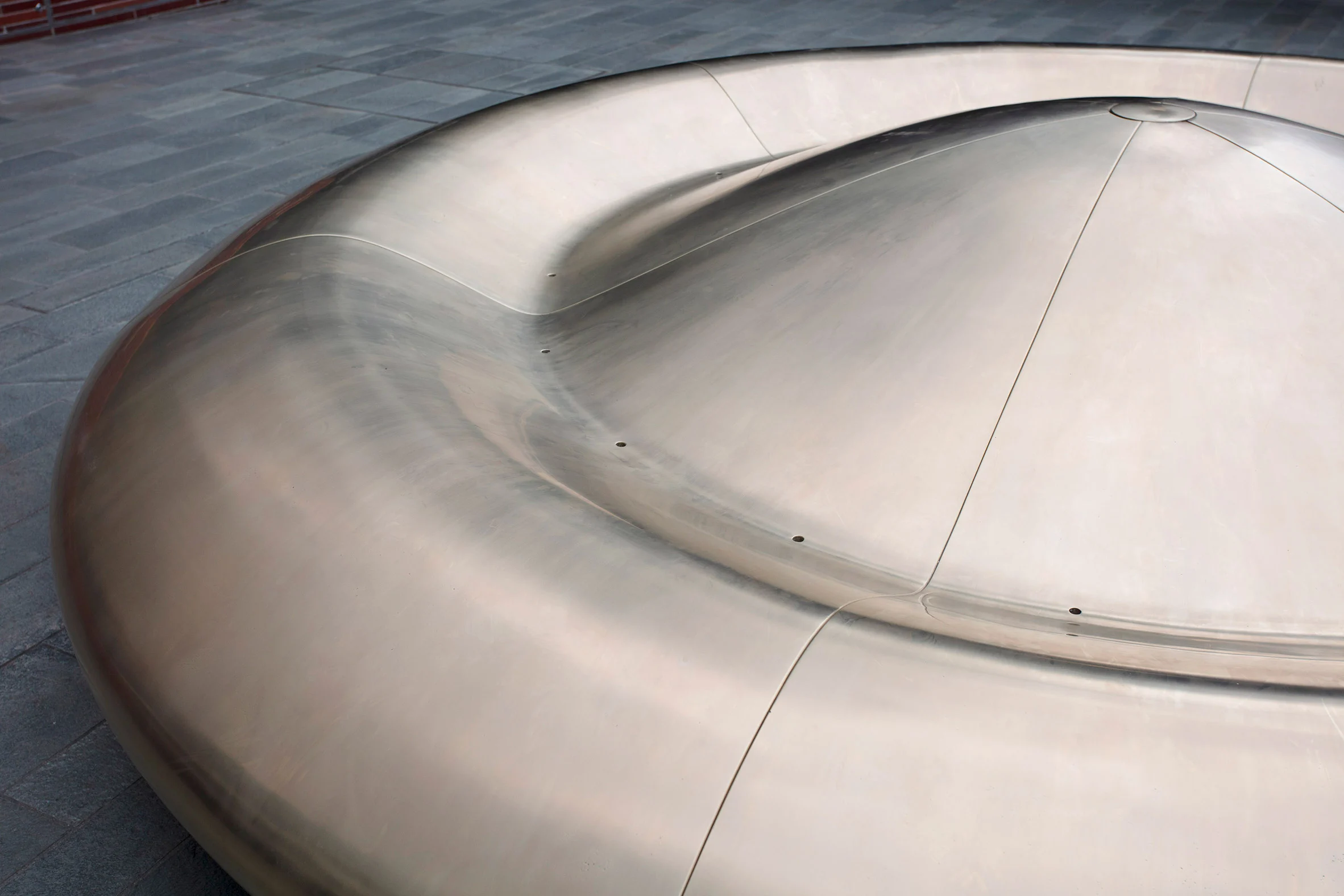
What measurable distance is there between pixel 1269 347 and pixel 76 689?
2.49 m

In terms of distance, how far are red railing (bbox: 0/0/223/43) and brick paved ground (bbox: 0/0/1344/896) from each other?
0.60ft

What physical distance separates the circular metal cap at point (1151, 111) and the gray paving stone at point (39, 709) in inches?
101

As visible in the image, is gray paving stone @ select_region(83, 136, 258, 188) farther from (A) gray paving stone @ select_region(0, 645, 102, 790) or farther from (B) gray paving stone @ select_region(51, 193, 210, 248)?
(A) gray paving stone @ select_region(0, 645, 102, 790)

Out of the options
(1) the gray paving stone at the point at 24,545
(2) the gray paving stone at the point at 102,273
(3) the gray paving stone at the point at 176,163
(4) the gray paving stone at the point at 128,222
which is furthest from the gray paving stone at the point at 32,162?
(1) the gray paving stone at the point at 24,545

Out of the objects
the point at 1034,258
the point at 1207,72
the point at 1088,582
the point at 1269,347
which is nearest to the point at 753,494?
the point at 1088,582

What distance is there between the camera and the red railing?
328 inches

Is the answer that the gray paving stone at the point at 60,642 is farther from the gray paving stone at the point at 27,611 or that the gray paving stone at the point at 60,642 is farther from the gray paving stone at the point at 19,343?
the gray paving stone at the point at 19,343

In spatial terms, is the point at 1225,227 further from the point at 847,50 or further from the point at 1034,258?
the point at 847,50

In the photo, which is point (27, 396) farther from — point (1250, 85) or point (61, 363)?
point (1250, 85)

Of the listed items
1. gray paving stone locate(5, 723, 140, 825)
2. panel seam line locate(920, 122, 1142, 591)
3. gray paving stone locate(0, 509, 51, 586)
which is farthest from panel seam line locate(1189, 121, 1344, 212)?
gray paving stone locate(0, 509, 51, 586)

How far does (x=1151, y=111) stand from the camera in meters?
2.47

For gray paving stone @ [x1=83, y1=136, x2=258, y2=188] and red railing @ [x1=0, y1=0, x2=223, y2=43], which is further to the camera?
red railing @ [x1=0, y1=0, x2=223, y2=43]

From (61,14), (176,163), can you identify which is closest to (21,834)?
(176,163)

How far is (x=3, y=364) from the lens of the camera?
375 centimetres
